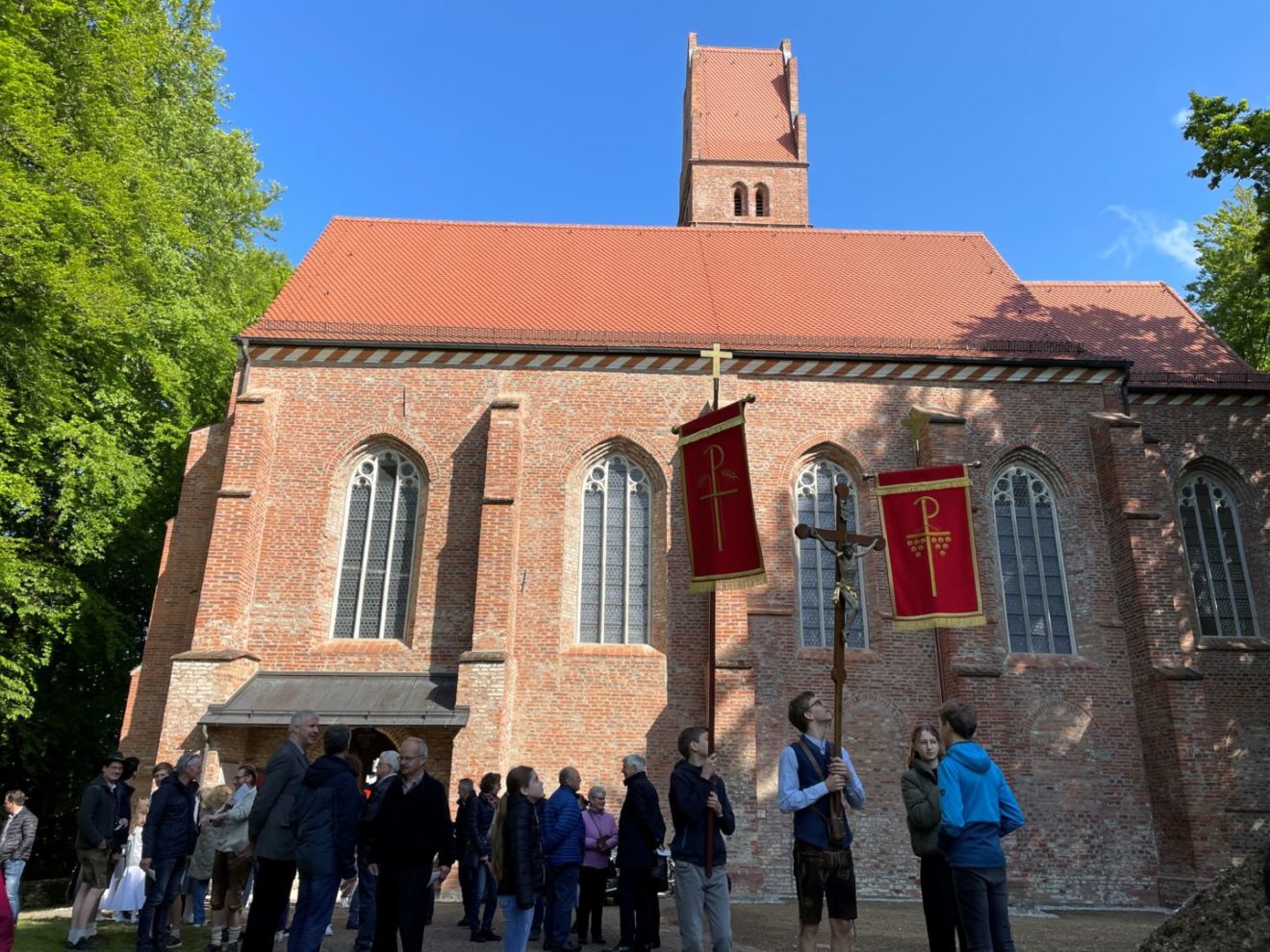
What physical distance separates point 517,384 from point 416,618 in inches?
177

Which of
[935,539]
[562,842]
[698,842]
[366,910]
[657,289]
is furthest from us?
[657,289]

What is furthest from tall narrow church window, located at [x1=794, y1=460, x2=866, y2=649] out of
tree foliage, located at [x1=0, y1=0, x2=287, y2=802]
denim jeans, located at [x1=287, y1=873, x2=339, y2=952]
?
tree foliage, located at [x1=0, y1=0, x2=287, y2=802]

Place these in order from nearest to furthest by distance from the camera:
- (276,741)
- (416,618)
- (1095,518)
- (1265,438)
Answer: (276,741) < (416,618) < (1095,518) < (1265,438)

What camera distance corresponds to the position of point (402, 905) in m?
5.45

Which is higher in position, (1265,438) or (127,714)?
(1265,438)

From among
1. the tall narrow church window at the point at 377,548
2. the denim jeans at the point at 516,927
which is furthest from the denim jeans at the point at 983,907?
the tall narrow church window at the point at 377,548

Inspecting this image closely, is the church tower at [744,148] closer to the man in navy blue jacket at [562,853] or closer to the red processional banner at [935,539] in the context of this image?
the red processional banner at [935,539]

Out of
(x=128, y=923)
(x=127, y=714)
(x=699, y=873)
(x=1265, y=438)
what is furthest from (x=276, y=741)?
(x=1265, y=438)

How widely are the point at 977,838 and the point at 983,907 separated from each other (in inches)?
14.9

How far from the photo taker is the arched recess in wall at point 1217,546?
15.5 meters

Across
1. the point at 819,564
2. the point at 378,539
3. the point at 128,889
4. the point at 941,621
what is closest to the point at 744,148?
the point at 819,564

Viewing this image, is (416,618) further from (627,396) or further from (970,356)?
(970,356)

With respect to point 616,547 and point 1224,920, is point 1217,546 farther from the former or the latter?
point 1224,920

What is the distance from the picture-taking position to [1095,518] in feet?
49.4
